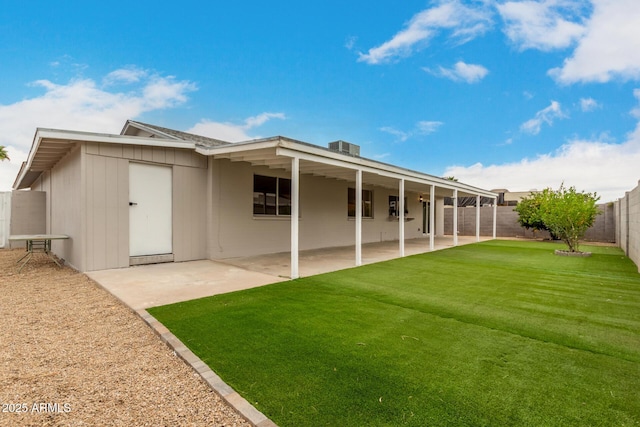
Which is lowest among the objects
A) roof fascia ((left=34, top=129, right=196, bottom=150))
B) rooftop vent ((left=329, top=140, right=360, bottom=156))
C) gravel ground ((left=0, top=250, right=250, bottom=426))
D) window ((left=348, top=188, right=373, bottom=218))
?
gravel ground ((left=0, top=250, right=250, bottom=426))

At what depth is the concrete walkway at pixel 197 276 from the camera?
4863 millimetres

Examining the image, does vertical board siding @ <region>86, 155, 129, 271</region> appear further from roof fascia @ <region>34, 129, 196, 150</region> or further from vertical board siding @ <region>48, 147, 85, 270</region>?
roof fascia @ <region>34, 129, 196, 150</region>

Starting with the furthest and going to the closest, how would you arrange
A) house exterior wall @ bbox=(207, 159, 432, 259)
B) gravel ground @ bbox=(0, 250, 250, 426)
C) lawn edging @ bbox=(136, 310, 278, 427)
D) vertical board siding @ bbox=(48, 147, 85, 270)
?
house exterior wall @ bbox=(207, 159, 432, 259) < vertical board siding @ bbox=(48, 147, 85, 270) < gravel ground @ bbox=(0, 250, 250, 426) < lawn edging @ bbox=(136, 310, 278, 427)

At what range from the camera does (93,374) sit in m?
2.61

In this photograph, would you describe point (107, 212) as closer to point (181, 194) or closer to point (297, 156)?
point (181, 194)

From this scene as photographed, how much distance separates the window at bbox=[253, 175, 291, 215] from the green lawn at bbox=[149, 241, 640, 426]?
4.33 meters

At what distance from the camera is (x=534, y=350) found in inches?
115

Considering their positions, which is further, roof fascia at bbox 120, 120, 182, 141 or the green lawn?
roof fascia at bbox 120, 120, 182, 141

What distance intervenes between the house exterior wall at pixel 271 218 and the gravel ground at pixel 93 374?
4.10 metres

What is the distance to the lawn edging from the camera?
196cm

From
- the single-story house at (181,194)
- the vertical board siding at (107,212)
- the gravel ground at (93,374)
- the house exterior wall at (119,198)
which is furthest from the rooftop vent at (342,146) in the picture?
the gravel ground at (93,374)

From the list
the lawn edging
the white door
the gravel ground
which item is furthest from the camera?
the white door

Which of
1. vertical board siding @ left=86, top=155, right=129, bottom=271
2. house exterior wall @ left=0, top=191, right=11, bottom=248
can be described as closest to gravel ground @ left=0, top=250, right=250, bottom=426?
vertical board siding @ left=86, top=155, right=129, bottom=271

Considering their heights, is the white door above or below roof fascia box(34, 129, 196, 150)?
below
